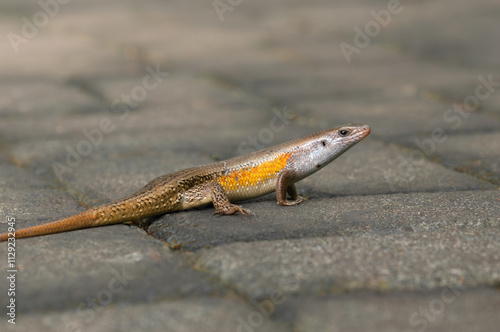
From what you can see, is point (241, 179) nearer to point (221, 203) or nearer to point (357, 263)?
point (221, 203)

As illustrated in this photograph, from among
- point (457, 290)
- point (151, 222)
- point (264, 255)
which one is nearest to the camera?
point (457, 290)

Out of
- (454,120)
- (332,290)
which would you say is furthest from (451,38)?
(332,290)

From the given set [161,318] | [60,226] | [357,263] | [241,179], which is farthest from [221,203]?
[161,318]

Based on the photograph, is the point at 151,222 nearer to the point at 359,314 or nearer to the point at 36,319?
the point at 36,319

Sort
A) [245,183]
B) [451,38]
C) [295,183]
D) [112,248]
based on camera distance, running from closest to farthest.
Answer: [112,248], [245,183], [295,183], [451,38]

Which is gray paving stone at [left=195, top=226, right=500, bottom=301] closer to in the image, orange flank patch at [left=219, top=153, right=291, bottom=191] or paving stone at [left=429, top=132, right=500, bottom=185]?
orange flank patch at [left=219, top=153, right=291, bottom=191]

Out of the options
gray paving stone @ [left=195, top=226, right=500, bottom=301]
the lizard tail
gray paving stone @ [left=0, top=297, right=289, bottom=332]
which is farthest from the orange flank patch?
gray paving stone @ [left=0, top=297, right=289, bottom=332]

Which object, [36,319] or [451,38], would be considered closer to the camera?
[36,319]
